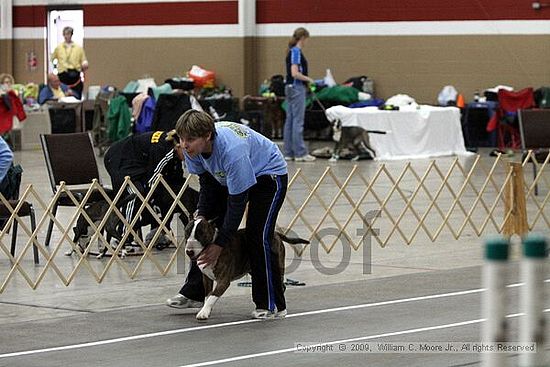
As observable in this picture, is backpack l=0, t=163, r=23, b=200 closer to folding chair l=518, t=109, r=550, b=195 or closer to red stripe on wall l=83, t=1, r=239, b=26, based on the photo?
folding chair l=518, t=109, r=550, b=195

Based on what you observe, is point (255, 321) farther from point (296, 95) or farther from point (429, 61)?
point (429, 61)

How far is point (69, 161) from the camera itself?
10.3 m

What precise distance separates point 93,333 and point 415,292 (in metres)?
2.27

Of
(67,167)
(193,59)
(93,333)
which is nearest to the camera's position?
(93,333)

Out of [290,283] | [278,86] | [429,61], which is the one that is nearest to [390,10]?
[429,61]

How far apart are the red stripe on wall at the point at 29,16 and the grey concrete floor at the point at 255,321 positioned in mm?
19600

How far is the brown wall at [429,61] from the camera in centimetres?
2189

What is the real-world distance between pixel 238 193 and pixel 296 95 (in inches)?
443

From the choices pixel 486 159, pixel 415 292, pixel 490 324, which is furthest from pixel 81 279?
pixel 486 159

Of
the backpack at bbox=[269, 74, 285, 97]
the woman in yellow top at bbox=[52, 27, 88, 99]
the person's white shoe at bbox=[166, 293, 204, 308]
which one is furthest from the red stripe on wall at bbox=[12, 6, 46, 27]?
the person's white shoe at bbox=[166, 293, 204, 308]

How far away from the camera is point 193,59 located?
25.9m

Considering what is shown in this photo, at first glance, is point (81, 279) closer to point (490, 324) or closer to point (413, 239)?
point (413, 239)

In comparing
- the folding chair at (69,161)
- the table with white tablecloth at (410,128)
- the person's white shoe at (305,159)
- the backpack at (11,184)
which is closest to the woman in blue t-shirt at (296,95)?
the person's white shoe at (305,159)

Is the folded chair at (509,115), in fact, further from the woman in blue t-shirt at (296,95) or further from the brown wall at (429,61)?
the woman in blue t-shirt at (296,95)
